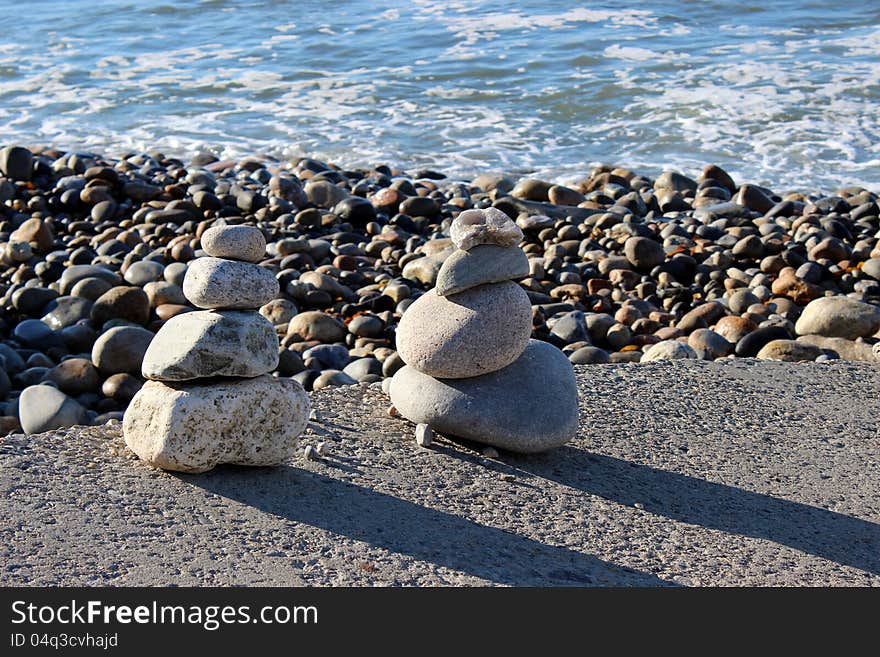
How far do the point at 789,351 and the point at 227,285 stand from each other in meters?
3.08

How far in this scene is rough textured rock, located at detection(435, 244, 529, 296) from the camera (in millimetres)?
3992

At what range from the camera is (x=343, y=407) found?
14.7 ft

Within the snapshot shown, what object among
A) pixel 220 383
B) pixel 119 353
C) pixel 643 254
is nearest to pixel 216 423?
pixel 220 383

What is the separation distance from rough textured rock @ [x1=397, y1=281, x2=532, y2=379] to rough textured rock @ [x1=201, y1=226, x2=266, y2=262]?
27.9 inches

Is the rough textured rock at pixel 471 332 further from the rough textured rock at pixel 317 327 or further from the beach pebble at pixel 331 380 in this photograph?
the rough textured rock at pixel 317 327

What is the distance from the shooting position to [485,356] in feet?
13.0

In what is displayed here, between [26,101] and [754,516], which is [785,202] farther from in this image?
[26,101]

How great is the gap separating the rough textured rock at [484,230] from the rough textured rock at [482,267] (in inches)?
1.2

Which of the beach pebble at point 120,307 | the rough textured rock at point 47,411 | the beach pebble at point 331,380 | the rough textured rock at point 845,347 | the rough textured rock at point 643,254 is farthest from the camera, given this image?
the rough textured rock at point 643,254

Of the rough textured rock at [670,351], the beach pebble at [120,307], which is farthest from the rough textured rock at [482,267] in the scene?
the beach pebble at [120,307]

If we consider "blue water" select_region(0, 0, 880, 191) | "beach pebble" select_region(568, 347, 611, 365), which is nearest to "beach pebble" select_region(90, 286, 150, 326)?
"beach pebble" select_region(568, 347, 611, 365)

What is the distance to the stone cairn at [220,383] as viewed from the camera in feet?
11.8

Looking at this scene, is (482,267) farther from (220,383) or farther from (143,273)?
(143,273)

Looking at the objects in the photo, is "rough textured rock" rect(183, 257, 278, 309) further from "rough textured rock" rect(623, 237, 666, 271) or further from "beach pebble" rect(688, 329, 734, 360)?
"rough textured rock" rect(623, 237, 666, 271)
